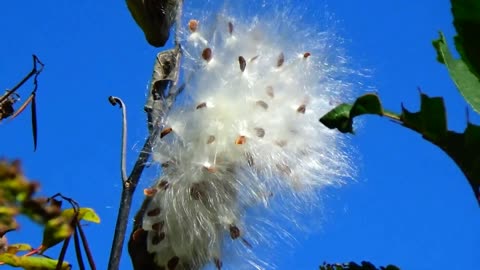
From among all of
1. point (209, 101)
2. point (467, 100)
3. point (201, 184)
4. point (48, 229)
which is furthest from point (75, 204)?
point (467, 100)

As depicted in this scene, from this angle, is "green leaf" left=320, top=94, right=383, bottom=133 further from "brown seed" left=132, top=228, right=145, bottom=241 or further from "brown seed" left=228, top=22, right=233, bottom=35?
"brown seed" left=228, top=22, right=233, bottom=35

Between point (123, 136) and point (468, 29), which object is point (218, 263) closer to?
point (123, 136)

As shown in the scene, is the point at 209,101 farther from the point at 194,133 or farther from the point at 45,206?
the point at 45,206

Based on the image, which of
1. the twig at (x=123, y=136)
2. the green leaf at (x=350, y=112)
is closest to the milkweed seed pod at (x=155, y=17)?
the twig at (x=123, y=136)

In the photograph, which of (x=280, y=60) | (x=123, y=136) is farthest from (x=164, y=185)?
(x=280, y=60)

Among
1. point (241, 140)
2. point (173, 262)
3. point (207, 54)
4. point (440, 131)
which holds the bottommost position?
point (440, 131)

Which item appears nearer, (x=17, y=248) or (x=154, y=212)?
(x=17, y=248)

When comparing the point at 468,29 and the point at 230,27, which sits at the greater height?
the point at 230,27

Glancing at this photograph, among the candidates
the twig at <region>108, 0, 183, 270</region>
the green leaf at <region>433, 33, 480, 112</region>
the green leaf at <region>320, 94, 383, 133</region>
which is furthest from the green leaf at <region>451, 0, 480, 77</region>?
the twig at <region>108, 0, 183, 270</region>
